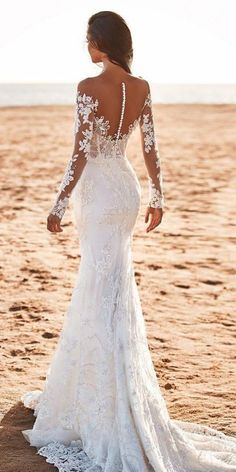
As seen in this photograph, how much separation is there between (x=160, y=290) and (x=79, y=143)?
379cm

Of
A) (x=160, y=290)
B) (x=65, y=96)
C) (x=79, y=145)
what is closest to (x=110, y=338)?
(x=79, y=145)

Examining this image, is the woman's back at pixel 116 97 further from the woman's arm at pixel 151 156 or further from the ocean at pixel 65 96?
Result: the ocean at pixel 65 96

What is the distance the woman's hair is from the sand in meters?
2.08

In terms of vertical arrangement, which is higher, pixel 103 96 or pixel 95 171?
pixel 103 96

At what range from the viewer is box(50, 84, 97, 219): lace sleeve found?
12.6 feet

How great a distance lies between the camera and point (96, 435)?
4078 millimetres

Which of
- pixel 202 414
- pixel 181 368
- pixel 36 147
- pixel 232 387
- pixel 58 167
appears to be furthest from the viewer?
pixel 36 147

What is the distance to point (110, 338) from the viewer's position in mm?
4023

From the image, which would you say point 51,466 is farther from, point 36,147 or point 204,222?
point 36,147

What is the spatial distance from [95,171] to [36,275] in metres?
4.04

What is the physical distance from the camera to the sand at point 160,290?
4992 millimetres

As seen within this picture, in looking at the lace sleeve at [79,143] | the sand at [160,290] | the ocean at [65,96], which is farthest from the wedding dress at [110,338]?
the ocean at [65,96]

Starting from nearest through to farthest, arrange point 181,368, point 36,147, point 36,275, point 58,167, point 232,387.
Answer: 1. point 232,387
2. point 181,368
3. point 36,275
4. point 58,167
5. point 36,147

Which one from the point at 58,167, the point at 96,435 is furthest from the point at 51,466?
the point at 58,167
